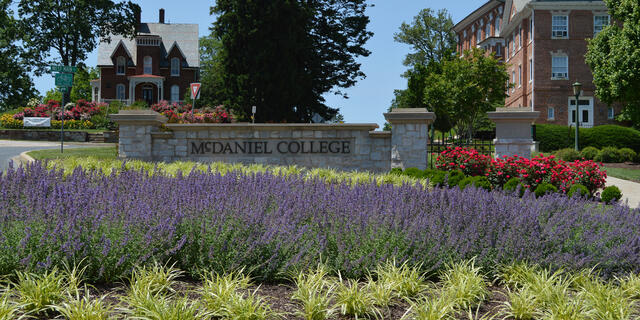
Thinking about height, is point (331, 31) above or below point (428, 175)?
above

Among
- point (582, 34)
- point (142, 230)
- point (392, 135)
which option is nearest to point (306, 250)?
point (142, 230)

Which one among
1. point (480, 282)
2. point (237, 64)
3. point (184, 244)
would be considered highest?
point (237, 64)

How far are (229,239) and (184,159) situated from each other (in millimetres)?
9566

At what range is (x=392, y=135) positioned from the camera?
→ 13.5 meters

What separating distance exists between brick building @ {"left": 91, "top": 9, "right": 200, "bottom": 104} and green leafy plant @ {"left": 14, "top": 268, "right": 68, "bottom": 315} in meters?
53.8

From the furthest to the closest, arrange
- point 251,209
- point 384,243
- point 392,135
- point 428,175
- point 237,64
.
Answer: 1. point 237,64
2. point 392,135
3. point 428,175
4. point 251,209
5. point 384,243

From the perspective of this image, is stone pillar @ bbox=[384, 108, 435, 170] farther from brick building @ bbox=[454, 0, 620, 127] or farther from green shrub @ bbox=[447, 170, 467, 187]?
brick building @ bbox=[454, 0, 620, 127]

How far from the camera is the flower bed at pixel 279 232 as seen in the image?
173 inches

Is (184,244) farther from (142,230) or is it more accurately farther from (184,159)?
(184,159)

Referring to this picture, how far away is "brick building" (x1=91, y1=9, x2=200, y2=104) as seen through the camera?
55.8 m

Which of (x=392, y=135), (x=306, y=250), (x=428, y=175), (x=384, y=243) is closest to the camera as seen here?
(x=306, y=250)

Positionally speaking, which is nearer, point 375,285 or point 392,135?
point 375,285

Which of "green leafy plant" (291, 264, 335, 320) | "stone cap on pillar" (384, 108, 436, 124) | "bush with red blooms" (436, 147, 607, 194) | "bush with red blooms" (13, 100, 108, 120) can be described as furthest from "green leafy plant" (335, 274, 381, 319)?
"bush with red blooms" (13, 100, 108, 120)

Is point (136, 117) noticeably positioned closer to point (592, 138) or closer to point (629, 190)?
point (629, 190)
